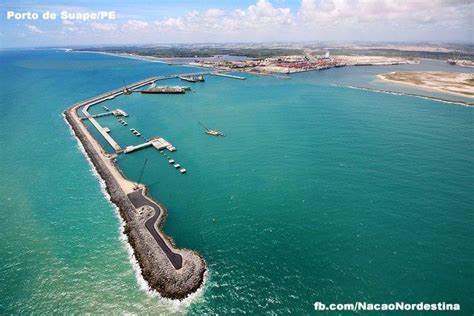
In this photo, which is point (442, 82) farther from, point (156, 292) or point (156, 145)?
point (156, 292)

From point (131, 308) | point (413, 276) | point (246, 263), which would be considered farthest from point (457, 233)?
point (131, 308)

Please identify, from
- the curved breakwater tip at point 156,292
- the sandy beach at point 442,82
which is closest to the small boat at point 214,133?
the curved breakwater tip at point 156,292

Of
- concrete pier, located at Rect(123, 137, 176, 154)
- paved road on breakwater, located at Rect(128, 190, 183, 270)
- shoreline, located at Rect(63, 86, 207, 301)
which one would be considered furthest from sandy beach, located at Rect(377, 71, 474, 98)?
shoreline, located at Rect(63, 86, 207, 301)

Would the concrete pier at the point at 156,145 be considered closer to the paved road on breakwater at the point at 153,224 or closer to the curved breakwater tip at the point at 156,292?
the paved road on breakwater at the point at 153,224

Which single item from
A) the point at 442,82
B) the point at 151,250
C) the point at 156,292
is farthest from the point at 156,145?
the point at 442,82

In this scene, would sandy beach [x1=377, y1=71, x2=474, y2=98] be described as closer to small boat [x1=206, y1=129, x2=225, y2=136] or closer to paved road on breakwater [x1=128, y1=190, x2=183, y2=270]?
small boat [x1=206, y1=129, x2=225, y2=136]
